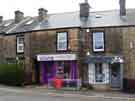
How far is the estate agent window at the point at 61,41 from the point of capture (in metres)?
32.7

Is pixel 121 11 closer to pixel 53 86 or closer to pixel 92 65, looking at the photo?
pixel 92 65

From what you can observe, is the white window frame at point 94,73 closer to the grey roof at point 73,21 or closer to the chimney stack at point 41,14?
the grey roof at point 73,21

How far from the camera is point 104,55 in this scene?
103ft

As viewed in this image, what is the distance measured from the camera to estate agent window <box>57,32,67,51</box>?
32656 millimetres

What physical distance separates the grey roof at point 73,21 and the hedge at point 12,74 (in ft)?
16.0

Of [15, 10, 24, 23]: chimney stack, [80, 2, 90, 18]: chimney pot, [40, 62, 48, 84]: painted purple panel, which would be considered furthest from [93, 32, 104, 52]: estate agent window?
[15, 10, 24, 23]: chimney stack

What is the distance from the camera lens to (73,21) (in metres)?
34.8

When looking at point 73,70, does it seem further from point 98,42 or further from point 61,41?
point 98,42

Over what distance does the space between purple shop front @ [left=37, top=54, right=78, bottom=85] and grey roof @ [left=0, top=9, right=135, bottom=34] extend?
10.3ft

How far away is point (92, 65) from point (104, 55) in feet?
4.79

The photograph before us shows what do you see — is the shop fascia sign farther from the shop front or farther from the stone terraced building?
the shop front

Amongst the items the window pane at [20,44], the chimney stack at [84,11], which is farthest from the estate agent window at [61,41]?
the window pane at [20,44]

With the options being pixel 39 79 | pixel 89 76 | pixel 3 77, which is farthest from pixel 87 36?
pixel 3 77

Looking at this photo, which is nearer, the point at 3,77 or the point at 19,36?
the point at 3,77
